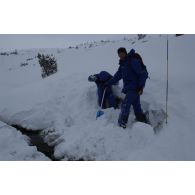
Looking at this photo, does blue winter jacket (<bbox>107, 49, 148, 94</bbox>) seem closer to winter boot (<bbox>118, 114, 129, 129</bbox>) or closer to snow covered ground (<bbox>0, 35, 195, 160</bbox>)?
winter boot (<bbox>118, 114, 129, 129</bbox>)

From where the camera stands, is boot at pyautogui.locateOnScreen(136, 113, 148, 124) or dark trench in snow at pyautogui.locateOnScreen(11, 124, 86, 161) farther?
boot at pyautogui.locateOnScreen(136, 113, 148, 124)

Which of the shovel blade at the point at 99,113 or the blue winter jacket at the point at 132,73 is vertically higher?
the blue winter jacket at the point at 132,73

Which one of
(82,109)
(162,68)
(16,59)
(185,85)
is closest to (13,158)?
(82,109)

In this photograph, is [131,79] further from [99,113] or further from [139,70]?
[99,113]

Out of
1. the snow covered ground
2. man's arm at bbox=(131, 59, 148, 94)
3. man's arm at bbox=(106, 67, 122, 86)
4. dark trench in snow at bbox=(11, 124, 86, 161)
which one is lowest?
dark trench in snow at bbox=(11, 124, 86, 161)

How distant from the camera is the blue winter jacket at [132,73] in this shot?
5.78 m

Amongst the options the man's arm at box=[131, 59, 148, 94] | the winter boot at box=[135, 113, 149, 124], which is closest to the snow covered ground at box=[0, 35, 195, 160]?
the winter boot at box=[135, 113, 149, 124]

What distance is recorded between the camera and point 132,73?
19.6ft

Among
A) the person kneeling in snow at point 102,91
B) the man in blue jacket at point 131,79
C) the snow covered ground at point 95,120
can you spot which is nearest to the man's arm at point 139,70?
the man in blue jacket at point 131,79

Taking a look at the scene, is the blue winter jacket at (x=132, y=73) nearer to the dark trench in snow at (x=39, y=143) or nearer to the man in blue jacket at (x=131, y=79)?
the man in blue jacket at (x=131, y=79)

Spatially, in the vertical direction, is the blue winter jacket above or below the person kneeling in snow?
above

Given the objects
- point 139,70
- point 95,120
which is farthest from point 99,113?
point 139,70

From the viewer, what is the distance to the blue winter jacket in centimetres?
578

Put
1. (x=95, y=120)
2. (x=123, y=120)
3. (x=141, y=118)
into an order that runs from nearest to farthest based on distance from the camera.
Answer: (x=123, y=120), (x=141, y=118), (x=95, y=120)
